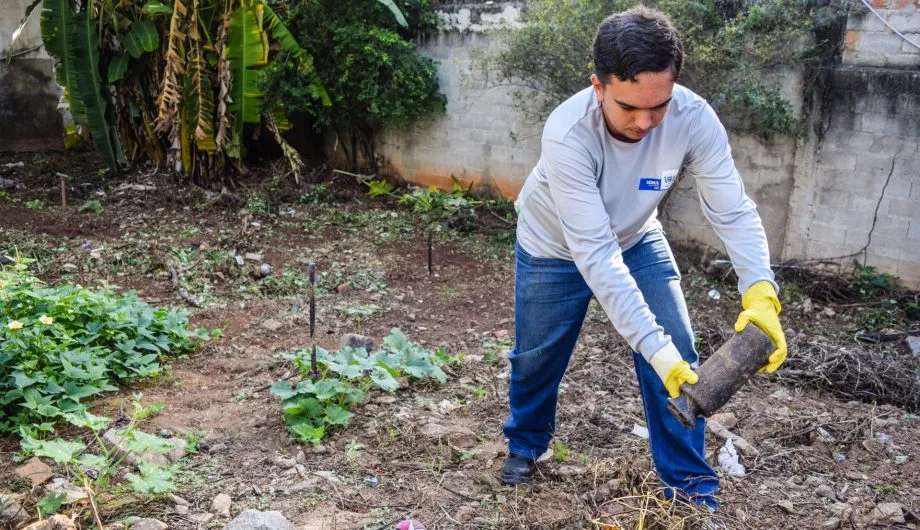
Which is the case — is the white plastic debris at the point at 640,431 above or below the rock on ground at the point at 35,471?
below

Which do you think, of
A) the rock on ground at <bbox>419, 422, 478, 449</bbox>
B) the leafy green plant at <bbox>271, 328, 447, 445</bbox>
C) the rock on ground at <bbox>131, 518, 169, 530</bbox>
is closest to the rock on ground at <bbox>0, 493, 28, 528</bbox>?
the rock on ground at <bbox>131, 518, 169, 530</bbox>

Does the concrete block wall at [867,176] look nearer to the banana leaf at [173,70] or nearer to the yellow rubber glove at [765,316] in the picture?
the yellow rubber glove at [765,316]

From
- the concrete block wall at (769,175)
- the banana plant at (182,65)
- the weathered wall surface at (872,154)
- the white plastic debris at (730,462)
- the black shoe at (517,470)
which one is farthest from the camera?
the banana plant at (182,65)

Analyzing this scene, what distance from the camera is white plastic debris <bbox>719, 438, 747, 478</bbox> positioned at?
3.19 meters

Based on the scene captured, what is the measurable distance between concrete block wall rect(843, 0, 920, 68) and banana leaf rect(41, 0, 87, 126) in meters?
6.96

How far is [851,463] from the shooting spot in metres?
3.39

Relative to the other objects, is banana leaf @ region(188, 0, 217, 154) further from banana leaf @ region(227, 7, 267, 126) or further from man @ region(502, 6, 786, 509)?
man @ region(502, 6, 786, 509)

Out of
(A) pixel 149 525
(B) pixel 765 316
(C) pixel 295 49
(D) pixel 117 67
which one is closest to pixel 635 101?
(B) pixel 765 316

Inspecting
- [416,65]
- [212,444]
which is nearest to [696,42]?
[416,65]

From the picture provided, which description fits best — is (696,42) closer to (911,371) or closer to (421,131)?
(911,371)

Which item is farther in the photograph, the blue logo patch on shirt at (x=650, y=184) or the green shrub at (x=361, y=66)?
the green shrub at (x=361, y=66)

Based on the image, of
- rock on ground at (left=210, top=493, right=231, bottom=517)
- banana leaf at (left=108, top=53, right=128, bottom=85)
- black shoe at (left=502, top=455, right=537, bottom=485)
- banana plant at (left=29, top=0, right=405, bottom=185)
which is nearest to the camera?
rock on ground at (left=210, top=493, right=231, bottom=517)

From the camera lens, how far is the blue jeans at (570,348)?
261cm

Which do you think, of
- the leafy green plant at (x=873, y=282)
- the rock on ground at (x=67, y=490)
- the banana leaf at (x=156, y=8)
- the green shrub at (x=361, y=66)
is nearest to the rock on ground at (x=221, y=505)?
the rock on ground at (x=67, y=490)
